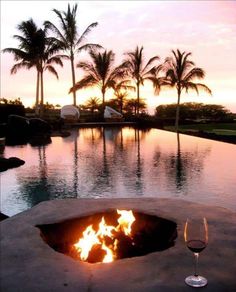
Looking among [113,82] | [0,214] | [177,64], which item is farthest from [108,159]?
[113,82]

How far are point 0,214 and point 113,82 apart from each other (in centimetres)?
3433

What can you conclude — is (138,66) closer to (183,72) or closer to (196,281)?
(183,72)

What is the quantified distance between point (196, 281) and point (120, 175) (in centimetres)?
864

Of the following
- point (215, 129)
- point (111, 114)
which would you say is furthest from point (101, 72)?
point (215, 129)

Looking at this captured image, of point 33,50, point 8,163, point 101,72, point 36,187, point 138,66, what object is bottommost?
point 36,187

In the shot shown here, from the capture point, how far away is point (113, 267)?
3.69 m

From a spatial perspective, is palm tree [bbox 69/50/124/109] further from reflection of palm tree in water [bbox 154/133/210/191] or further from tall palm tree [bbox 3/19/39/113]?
reflection of palm tree in water [bbox 154/133/210/191]

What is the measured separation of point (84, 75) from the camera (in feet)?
134

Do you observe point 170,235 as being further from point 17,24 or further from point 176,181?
point 17,24

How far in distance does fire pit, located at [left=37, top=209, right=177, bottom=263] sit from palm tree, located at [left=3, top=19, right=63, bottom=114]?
3353 centimetres

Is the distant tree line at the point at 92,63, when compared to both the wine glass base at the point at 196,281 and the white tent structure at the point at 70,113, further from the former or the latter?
the wine glass base at the point at 196,281

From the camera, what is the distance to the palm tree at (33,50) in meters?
37.7

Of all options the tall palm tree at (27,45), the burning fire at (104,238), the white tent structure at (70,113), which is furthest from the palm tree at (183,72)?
the burning fire at (104,238)

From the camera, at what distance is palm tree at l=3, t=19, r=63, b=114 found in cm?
3772
